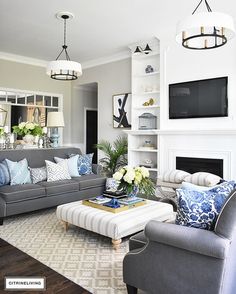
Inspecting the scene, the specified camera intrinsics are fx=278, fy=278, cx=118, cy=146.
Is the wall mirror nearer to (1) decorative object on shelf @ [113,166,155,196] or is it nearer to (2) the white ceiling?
(2) the white ceiling

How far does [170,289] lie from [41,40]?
5.44m

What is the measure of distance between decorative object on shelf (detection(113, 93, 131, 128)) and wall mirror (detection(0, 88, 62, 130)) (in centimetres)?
194

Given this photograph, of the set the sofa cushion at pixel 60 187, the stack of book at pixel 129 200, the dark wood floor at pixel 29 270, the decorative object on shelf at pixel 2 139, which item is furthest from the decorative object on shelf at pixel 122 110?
the dark wood floor at pixel 29 270

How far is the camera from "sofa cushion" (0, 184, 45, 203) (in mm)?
3744

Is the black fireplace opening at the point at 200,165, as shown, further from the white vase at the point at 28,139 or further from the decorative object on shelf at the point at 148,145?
the white vase at the point at 28,139

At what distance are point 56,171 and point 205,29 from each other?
3.01m

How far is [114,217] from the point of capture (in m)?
2.93

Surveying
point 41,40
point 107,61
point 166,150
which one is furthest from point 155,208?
point 107,61

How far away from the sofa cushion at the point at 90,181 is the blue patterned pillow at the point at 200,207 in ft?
9.67

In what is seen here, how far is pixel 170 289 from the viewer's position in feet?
5.74

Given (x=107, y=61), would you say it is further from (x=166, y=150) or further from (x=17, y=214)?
(x=17, y=214)

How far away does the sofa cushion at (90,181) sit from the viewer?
15.2 ft

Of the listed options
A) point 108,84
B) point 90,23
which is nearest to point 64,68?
point 90,23

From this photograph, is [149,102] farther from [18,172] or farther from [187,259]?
[187,259]
